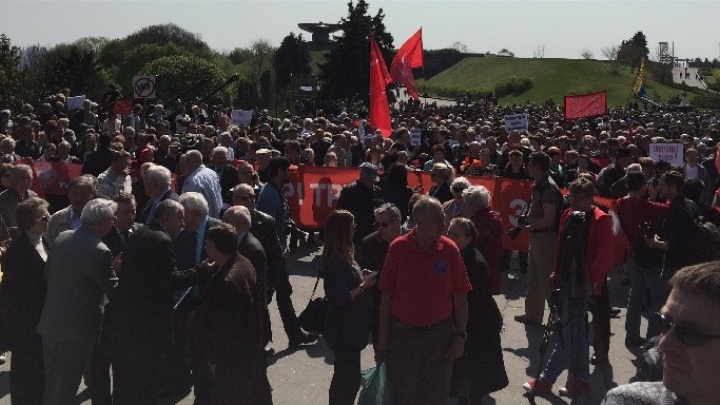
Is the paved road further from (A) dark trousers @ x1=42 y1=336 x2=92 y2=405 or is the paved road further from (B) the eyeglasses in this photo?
(B) the eyeglasses

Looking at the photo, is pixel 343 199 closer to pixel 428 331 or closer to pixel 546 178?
pixel 546 178

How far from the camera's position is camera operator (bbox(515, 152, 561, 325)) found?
8.19 m

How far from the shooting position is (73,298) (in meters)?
5.51

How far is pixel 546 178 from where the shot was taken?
27.1 feet

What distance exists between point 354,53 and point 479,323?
4233 centimetres

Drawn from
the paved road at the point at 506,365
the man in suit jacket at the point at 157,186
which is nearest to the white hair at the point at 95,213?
the man in suit jacket at the point at 157,186

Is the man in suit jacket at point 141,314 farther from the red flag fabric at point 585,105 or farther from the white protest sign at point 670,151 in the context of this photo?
the red flag fabric at point 585,105

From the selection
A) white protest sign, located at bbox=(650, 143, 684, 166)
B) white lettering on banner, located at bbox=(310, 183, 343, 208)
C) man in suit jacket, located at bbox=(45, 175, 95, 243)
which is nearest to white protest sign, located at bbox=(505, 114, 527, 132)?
white protest sign, located at bbox=(650, 143, 684, 166)

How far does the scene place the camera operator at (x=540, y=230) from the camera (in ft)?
26.9

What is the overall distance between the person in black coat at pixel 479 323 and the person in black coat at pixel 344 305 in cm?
65

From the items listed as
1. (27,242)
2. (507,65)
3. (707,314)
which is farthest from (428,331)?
(507,65)

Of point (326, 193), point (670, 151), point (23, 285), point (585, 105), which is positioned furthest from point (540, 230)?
point (585, 105)

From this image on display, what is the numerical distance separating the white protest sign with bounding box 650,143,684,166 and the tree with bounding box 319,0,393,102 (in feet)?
111

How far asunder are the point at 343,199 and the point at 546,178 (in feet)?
6.70
